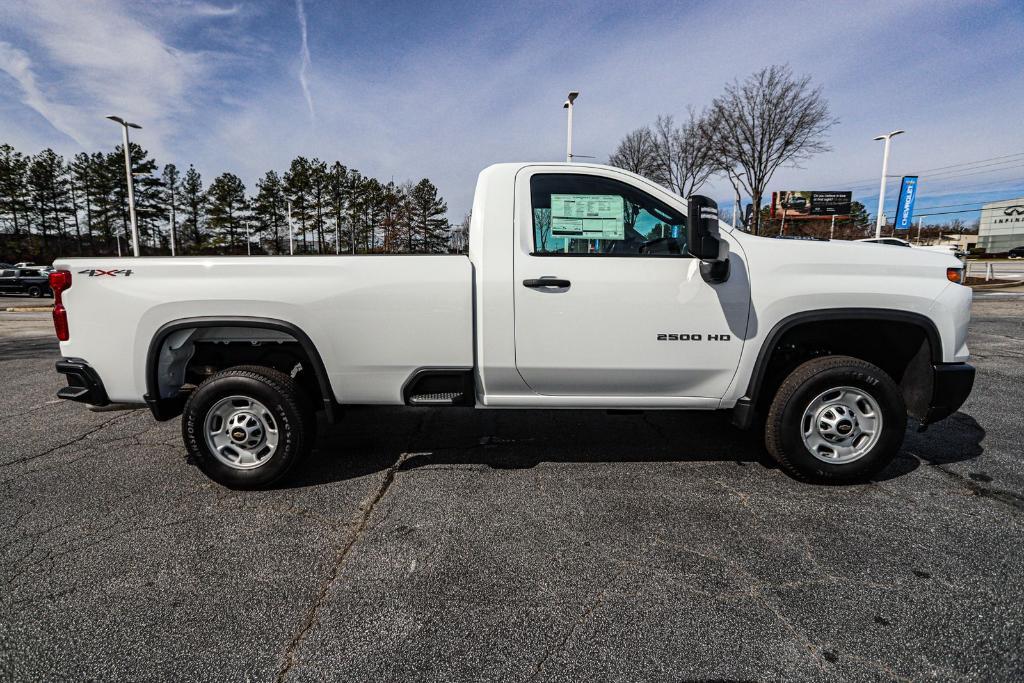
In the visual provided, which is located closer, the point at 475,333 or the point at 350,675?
the point at 350,675

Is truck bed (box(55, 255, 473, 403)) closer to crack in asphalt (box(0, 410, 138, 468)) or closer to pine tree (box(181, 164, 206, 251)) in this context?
crack in asphalt (box(0, 410, 138, 468))

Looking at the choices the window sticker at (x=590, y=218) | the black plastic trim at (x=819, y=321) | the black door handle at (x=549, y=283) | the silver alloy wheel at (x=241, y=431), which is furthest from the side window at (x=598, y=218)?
the silver alloy wheel at (x=241, y=431)

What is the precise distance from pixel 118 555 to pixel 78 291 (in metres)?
1.64

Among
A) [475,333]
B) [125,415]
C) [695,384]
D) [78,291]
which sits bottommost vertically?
[125,415]

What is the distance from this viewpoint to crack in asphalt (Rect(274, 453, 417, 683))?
1.98 metres

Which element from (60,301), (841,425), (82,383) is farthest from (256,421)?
(841,425)

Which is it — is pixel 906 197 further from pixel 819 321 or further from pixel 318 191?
pixel 318 191

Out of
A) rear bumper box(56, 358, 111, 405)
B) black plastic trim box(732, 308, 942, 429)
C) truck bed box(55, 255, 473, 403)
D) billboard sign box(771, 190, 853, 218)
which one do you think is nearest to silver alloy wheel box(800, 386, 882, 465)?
black plastic trim box(732, 308, 942, 429)

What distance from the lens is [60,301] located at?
3258 mm

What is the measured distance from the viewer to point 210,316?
3.19 metres

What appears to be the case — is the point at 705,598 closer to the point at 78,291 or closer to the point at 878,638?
the point at 878,638

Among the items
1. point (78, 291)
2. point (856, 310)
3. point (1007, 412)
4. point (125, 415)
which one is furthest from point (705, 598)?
point (125, 415)

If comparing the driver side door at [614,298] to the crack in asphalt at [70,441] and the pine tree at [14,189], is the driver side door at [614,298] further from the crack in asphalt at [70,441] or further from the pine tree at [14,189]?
the pine tree at [14,189]

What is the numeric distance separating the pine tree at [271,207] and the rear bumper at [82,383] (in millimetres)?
61428
